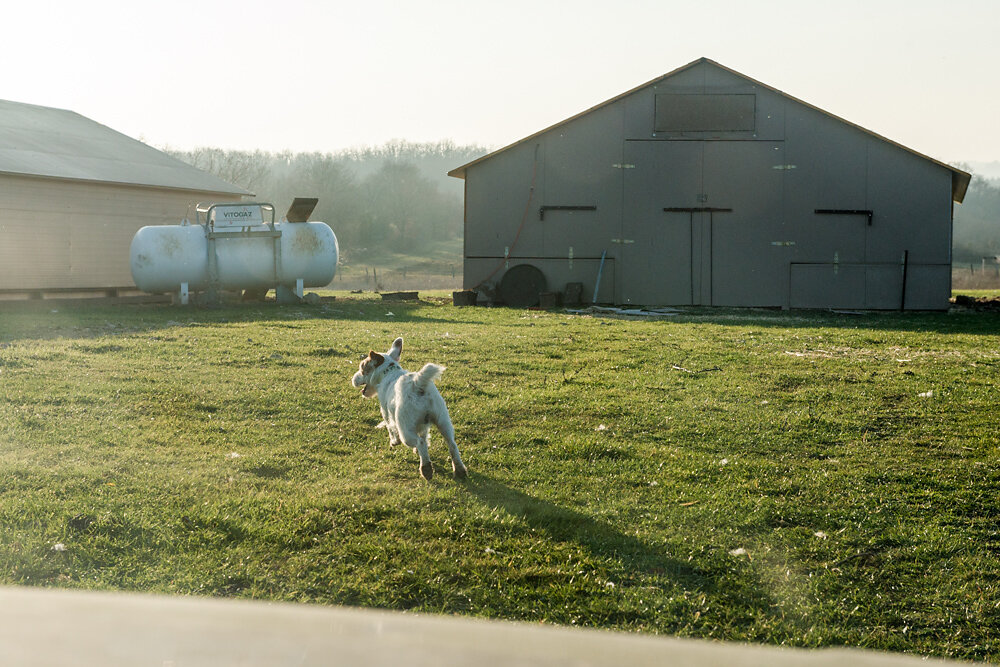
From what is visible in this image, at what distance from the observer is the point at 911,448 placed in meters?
7.03

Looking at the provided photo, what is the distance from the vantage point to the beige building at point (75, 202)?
23.9 meters

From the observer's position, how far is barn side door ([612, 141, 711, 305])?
24484mm

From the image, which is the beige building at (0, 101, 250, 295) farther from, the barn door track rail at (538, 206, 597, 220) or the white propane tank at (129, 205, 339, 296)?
the barn door track rail at (538, 206, 597, 220)

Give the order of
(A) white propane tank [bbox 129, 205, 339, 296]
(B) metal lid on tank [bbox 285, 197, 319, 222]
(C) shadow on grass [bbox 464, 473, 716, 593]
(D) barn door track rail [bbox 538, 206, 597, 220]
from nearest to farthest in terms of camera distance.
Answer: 1. (C) shadow on grass [bbox 464, 473, 716, 593]
2. (A) white propane tank [bbox 129, 205, 339, 296]
3. (B) metal lid on tank [bbox 285, 197, 319, 222]
4. (D) barn door track rail [bbox 538, 206, 597, 220]

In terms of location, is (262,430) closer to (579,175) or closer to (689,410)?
(689,410)

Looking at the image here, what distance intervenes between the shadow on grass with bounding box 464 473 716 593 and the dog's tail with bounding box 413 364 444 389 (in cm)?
75

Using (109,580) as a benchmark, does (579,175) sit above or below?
above

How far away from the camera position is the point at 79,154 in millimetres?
28359

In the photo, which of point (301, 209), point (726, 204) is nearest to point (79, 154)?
point (301, 209)

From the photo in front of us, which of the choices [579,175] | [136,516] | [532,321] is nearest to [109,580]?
[136,516]

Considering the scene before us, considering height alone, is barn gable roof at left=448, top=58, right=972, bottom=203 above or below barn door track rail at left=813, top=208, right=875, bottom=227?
above

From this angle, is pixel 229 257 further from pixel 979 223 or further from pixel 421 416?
pixel 979 223

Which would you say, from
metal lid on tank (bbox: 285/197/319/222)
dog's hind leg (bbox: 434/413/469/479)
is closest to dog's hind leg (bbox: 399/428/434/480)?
dog's hind leg (bbox: 434/413/469/479)

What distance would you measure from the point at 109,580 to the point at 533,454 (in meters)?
3.40
